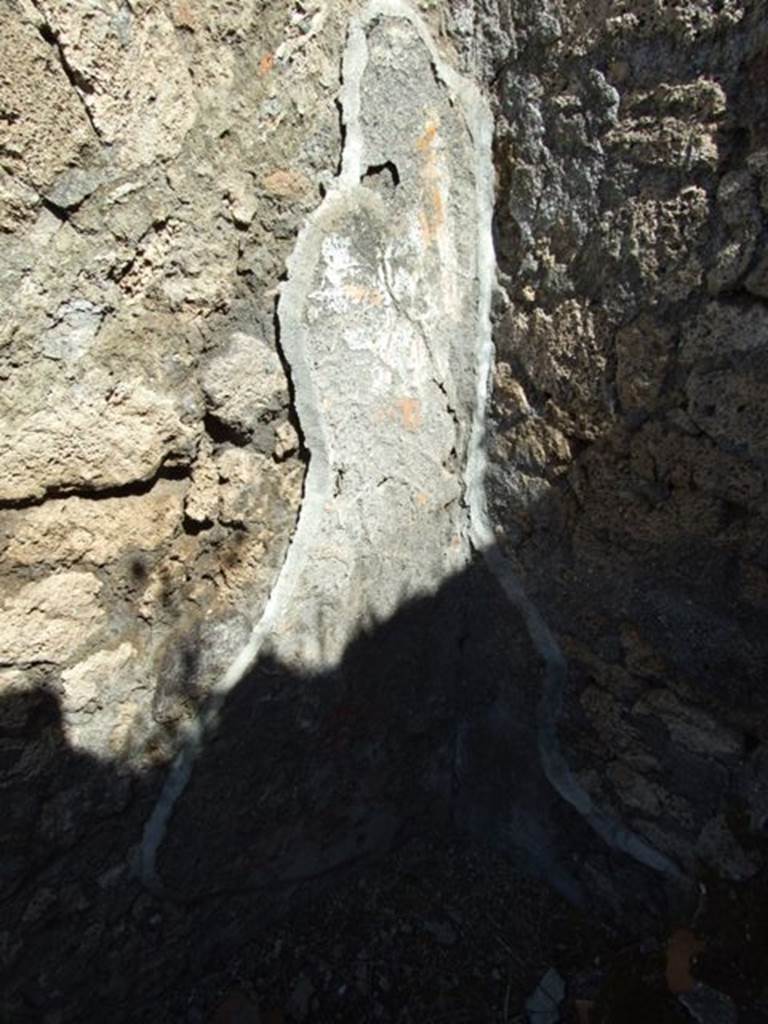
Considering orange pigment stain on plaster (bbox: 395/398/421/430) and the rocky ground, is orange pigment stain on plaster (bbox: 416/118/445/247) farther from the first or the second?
the rocky ground

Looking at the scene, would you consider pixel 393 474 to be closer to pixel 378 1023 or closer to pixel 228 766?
pixel 228 766

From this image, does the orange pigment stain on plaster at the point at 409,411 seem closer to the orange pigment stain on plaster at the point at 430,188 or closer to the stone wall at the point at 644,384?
the stone wall at the point at 644,384

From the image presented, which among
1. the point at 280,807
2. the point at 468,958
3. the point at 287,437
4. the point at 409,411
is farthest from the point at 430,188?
the point at 468,958

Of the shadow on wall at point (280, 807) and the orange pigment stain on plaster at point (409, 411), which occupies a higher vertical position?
the orange pigment stain on plaster at point (409, 411)

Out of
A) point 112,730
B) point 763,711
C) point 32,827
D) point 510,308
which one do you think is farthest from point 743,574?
point 32,827

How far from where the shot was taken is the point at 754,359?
113 centimetres

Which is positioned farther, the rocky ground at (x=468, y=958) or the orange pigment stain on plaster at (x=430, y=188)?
the rocky ground at (x=468, y=958)

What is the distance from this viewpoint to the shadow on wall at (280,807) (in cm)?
128

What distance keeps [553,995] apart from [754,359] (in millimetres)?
1405

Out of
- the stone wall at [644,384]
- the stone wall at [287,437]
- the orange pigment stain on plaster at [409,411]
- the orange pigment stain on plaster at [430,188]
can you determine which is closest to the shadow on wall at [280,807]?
the stone wall at [287,437]

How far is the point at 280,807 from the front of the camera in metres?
1.58

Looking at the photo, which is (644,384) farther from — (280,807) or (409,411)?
(280,807)

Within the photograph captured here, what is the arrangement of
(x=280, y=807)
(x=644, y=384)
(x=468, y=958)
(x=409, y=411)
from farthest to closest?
(x=468, y=958)
(x=280, y=807)
(x=409, y=411)
(x=644, y=384)

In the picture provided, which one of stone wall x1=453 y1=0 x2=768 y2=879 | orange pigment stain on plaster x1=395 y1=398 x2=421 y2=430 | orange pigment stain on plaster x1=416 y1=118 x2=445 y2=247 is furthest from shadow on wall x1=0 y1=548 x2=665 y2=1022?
orange pigment stain on plaster x1=416 y1=118 x2=445 y2=247
